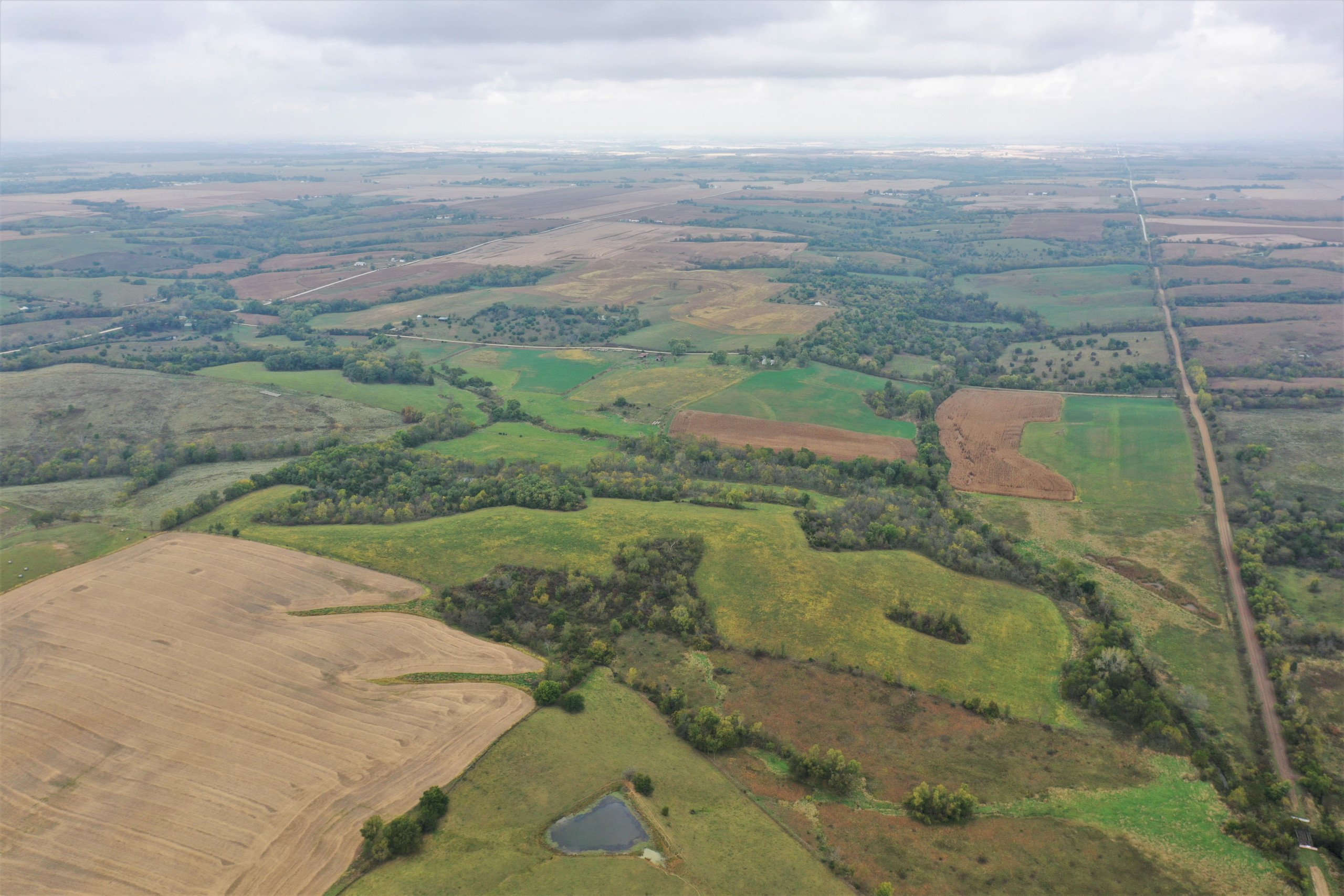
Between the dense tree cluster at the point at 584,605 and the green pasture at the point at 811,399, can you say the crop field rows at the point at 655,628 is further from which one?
the green pasture at the point at 811,399

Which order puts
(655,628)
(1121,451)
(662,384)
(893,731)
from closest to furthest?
(893,731)
(655,628)
(1121,451)
(662,384)

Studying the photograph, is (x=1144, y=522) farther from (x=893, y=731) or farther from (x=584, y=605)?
(x=584, y=605)

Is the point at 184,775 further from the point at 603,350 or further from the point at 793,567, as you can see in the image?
the point at 603,350

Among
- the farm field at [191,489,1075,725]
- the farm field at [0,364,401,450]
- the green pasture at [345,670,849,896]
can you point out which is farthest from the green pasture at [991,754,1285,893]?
the farm field at [0,364,401,450]

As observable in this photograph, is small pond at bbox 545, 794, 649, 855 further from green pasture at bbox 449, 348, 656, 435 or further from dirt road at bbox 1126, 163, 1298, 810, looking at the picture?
green pasture at bbox 449, 348, 656, 435

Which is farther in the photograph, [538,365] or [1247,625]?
[538,365]

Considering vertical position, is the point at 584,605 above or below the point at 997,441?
below

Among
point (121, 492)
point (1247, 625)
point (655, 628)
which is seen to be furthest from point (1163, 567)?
point (121, 492)
